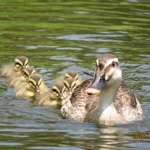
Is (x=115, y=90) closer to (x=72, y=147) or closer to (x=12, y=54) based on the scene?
(x=72, y=147)

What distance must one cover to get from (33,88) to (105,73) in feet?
7.91

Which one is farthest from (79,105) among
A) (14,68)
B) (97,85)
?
(14,68)

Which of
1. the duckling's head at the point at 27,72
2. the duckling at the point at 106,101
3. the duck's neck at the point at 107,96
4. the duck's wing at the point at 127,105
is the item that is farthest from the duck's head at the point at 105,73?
the duckling's head at the point at 27,72

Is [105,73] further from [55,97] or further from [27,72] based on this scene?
[27,72]

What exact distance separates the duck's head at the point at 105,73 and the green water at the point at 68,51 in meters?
0.58

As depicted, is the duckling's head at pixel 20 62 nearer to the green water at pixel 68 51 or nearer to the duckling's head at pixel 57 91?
the green water at pixel 68 51

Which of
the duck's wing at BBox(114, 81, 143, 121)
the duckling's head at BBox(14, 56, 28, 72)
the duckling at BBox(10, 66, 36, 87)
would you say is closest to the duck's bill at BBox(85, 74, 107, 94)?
the duck's wing at BBox(114, 81, 143, 121)

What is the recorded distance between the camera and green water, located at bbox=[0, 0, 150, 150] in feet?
34.2

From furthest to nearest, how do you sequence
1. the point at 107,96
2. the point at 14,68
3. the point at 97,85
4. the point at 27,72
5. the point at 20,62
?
the point at 14,68 → the point at 20,62 → the point at 27,72 → the point at 107,96 → the point at 97,85

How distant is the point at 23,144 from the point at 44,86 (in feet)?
10.1

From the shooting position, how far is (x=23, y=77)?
13.7 meters

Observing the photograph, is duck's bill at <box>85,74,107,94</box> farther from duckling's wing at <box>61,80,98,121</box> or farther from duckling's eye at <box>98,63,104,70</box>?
duckling's wing at <box>61,80,98,121</box>

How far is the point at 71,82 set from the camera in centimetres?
1277

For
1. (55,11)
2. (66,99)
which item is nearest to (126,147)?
(66,99)
